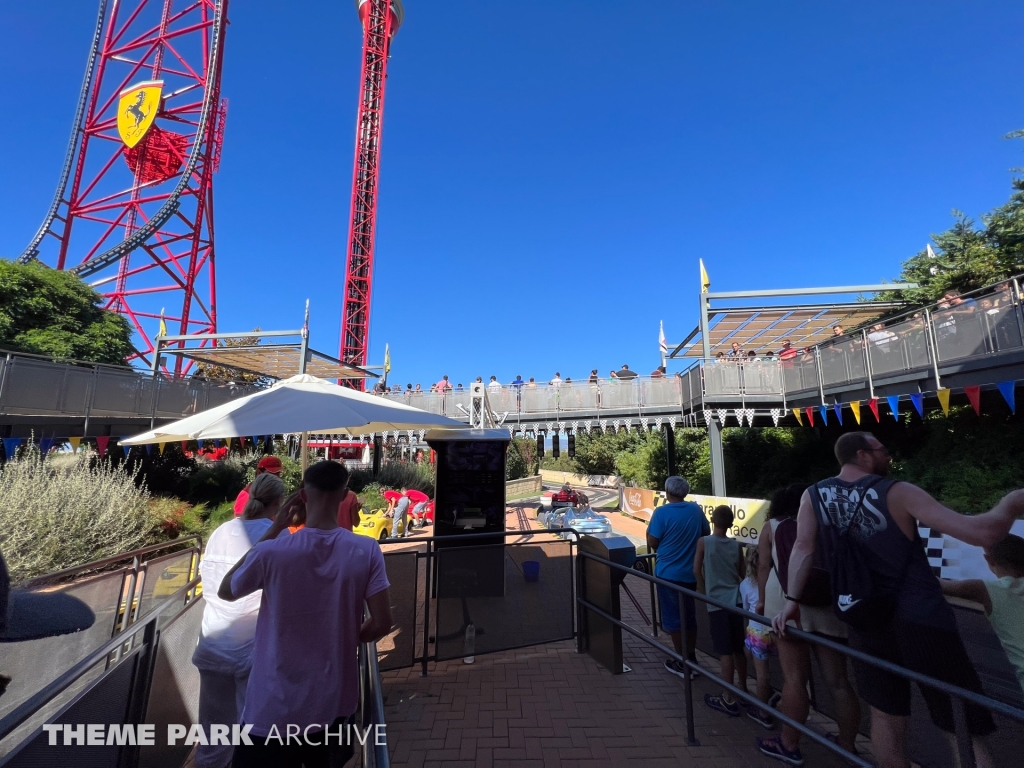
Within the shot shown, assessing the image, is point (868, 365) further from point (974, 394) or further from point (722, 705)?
point (722, 705)

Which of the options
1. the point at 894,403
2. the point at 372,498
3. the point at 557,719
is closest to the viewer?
the point at 557,719

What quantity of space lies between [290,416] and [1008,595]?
4509 millimetres

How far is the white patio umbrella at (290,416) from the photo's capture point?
12.7ft

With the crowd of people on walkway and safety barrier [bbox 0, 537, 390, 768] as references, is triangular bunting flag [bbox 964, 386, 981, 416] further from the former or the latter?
safety barrier [bbox 0, 537, 390, 768]

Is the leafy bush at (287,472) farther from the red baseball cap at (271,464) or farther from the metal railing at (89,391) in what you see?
the red baseball cap at (271,464)

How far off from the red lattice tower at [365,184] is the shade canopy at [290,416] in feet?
122

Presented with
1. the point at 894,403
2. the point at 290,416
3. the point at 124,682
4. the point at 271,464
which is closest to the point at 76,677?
A: the point at 124,682

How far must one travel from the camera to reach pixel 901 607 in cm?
219

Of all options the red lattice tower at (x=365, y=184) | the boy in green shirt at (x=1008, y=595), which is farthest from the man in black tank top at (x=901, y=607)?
the red lattice tower at (x=365, y=184)

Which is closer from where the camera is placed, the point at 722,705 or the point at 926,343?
the point at 722,705

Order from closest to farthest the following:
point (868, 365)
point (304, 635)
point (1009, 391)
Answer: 1. point (304, 635)
2. point (1009, 391)
3. point (868, 365)

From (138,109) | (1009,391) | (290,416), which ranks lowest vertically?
(290,416)

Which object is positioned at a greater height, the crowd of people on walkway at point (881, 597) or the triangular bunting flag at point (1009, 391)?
the triangular bunting flag at point (1009, 391)

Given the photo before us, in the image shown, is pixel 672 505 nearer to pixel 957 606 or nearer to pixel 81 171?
pixel 957 606
